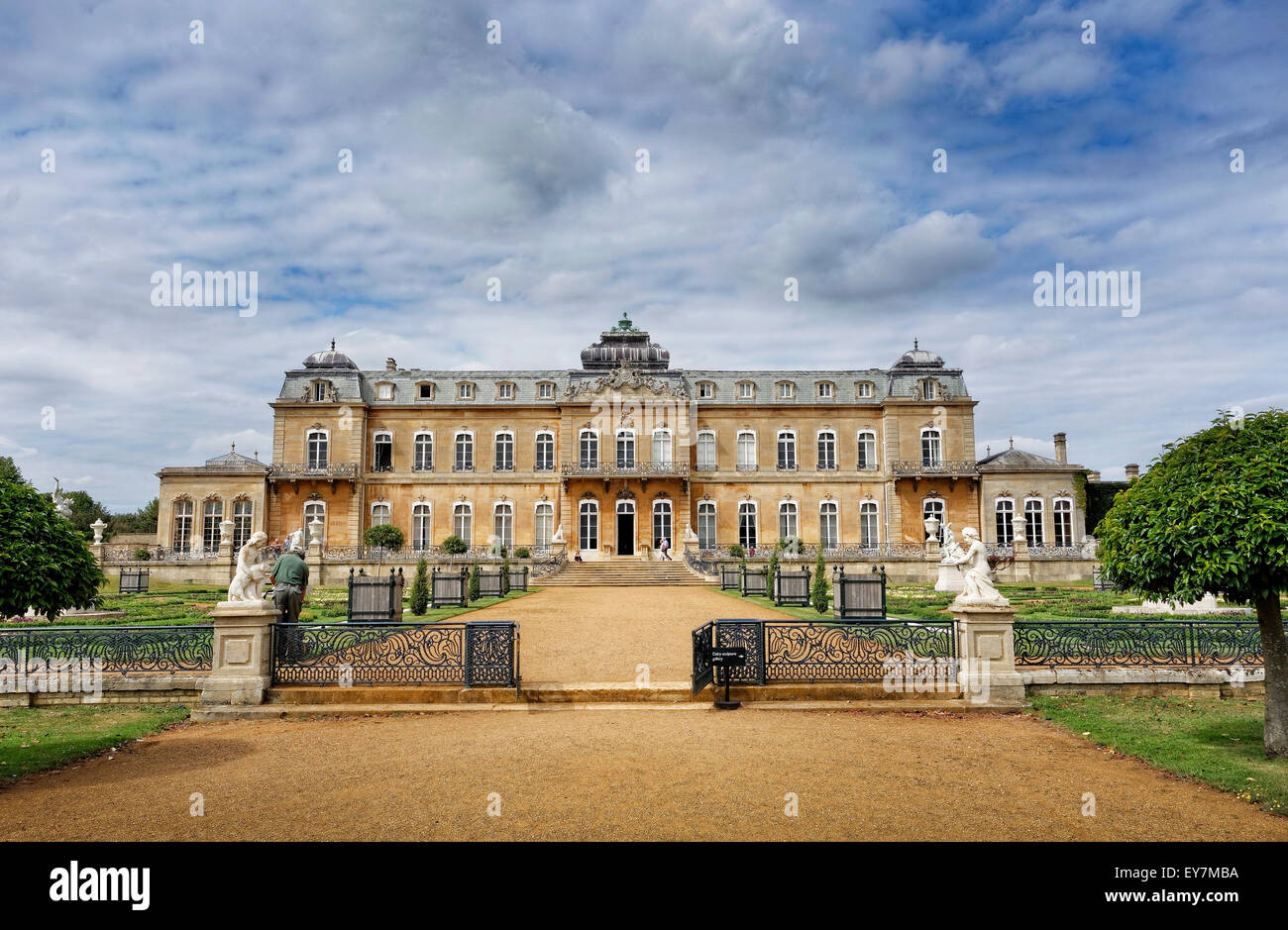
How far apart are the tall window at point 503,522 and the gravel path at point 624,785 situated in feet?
92.4

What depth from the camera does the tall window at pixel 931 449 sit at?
117ft

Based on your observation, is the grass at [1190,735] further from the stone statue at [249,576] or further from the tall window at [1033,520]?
the tall window at [1033,520]

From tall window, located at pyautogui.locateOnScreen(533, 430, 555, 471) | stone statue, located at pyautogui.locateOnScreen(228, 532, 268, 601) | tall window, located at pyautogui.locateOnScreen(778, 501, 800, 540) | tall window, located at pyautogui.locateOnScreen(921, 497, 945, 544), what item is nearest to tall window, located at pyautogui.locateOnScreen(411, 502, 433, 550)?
tall window, located at pyautogui.locateOnScreen(533, 430, 555, 471)

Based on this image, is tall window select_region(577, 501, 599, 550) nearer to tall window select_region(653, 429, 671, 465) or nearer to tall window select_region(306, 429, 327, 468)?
tall window select_region(653, 429, 671, 465)

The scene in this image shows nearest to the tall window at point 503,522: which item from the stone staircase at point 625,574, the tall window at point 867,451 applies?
the stone staircase at point 625,574

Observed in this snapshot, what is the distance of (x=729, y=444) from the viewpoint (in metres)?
36.5

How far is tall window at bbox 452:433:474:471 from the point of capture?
36.5 meters

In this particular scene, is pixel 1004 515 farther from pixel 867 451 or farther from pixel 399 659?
pixel 399 659

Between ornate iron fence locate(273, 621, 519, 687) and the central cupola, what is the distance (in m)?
29.9

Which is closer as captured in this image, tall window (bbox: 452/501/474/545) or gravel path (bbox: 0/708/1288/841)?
gravel path (bbox: 0/708/1288/841)
